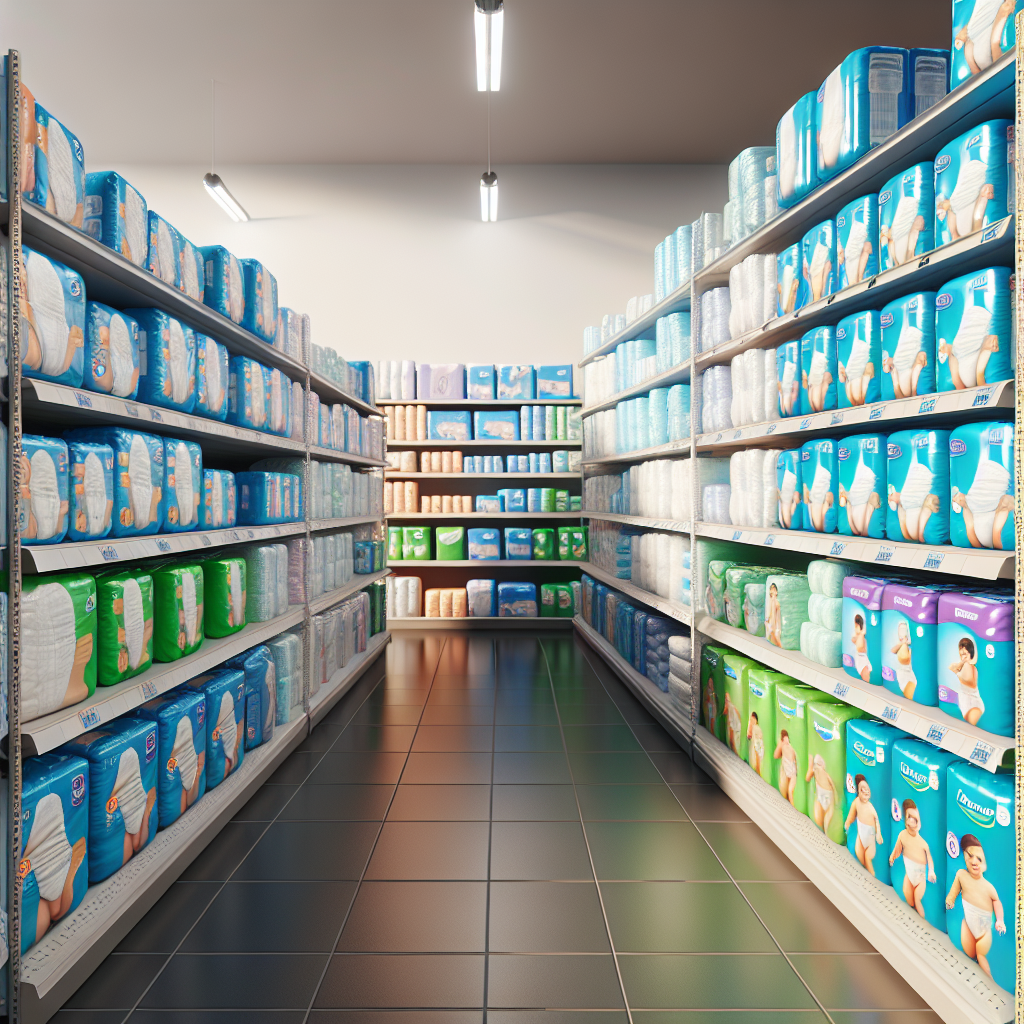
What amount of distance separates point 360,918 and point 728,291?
2.77 meters

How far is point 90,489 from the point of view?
1.80 m

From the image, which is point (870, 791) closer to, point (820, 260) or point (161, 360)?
point (820, 260)

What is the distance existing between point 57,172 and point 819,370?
2.22 m

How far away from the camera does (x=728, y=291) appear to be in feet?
10.00

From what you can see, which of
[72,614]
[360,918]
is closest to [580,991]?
[360,918]

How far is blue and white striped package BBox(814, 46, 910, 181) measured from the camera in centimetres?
198

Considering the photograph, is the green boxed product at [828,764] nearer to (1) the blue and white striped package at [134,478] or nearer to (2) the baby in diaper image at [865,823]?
(2) the baby in diaper image at [865,823]

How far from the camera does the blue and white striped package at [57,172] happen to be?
1613 millimetres

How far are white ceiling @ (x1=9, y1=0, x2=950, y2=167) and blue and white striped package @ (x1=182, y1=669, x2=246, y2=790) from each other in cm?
435

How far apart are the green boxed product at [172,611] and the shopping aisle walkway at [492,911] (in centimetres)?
70

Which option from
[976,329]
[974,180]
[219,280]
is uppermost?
[219,280]

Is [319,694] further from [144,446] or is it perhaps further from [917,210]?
[917,210]

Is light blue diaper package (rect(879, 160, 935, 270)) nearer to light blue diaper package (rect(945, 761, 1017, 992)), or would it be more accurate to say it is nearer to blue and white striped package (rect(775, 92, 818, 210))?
blue and white striped package (rect(775, 92, 818, 210))

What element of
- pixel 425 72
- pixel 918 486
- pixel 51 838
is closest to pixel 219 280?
pixel 51 838
